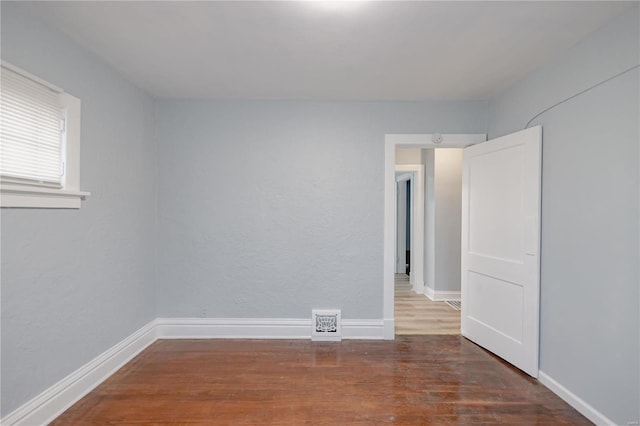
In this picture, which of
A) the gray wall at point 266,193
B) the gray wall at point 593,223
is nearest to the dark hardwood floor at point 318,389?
the gray wall at point 593,223

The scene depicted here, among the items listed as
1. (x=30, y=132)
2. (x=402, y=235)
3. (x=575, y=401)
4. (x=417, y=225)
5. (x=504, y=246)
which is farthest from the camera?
(x=402, y=235)

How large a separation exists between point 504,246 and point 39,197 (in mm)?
3501

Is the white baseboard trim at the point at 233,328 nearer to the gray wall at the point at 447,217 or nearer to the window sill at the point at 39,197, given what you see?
the window sill at the point at 39,197

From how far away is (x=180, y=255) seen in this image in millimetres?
3291

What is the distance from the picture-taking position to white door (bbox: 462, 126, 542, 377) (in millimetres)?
2504

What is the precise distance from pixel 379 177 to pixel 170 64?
217cm

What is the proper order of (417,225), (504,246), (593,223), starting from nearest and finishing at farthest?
(593,223) → (504,246) → (417,225)

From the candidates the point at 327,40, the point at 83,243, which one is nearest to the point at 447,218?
the point at 327,40

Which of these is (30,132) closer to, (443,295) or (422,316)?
(422,316)

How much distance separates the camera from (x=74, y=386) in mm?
2150

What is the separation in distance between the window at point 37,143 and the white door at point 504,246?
339cm

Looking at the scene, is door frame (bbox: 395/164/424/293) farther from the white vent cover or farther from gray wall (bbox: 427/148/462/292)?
the white vent cover

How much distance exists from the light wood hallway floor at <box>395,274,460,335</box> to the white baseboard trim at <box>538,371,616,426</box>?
3.65 ft

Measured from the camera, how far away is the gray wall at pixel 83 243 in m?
1.75
